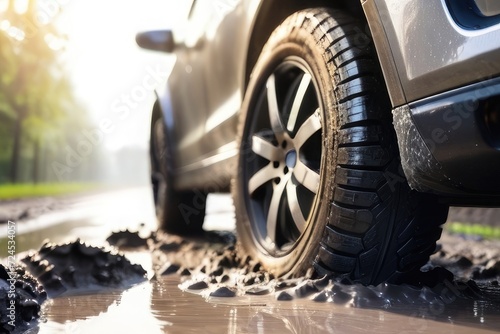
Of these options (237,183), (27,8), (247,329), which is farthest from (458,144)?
(27,8)

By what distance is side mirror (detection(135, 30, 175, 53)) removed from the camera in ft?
16.5

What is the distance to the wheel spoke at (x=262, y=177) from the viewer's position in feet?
8.32

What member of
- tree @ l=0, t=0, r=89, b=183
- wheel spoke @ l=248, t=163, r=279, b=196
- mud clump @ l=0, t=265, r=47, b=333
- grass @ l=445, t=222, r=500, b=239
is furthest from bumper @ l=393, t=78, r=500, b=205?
tree @ l=0, t=0, r=89, b=183

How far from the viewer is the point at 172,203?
5.05 meters

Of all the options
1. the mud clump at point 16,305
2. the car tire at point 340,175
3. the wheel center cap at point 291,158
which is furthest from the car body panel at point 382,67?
the mud clump at point 16,305

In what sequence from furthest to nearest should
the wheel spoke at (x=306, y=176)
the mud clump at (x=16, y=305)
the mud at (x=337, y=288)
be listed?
the wheel spoke at (x=306, y=176) < the mud at (x=337, y=288) < the mud clump at (x=16, y=305)

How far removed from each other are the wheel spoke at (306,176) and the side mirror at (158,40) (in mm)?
3047

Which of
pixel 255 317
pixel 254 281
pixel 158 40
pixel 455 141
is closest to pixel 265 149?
pixel 254 281

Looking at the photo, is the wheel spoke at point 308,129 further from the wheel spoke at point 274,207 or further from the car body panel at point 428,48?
the car body panel at point 428,48

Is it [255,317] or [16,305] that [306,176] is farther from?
[16,305]

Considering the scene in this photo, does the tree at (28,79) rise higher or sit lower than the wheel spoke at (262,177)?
higher

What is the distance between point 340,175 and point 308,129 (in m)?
0.35

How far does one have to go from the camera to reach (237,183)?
A: 2.79 meters

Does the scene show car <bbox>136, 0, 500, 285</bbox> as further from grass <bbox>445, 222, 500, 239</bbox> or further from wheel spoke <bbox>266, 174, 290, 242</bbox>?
grass <bbox>445, 222, 500, 239</bbox>
